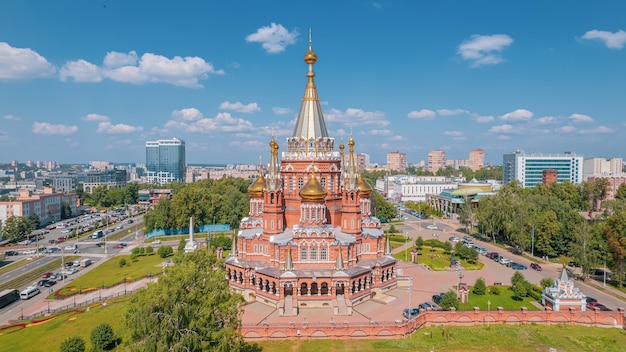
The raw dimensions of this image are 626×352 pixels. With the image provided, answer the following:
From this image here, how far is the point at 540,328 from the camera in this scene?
28438mm

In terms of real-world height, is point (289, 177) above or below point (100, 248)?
above

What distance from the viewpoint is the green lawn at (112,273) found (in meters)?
40.5

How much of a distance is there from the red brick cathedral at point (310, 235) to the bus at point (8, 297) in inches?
817

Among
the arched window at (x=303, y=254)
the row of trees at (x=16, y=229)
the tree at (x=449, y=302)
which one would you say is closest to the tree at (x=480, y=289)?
the tree at (x=449, y=302)

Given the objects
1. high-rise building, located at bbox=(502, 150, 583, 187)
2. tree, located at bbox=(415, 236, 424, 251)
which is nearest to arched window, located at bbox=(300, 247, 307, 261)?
tree, located at bbox=(415, 236, 424, 251)

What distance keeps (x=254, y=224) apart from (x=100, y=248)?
3464 centimetres

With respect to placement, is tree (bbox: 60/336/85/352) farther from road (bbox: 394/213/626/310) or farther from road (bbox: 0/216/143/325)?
road (bbox: 394/213/626/310)

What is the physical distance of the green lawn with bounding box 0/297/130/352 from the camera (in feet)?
A: 88.8

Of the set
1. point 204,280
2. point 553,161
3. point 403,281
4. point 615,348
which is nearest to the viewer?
point 204,280

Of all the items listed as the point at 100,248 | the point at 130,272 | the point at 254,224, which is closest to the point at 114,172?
the point at 100,248

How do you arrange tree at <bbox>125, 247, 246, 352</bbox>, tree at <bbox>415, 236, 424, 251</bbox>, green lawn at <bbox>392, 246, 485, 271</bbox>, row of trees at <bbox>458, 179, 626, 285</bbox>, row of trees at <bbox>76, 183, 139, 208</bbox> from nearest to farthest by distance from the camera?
tree at <bbox>125, 247, 246, 352</bbox> < row of trees at <bbox>458, 179, 626, 285</bbox> < green lawn at <bbox>392, 246, 485, 271</bbox> < tree at <bbox>415, 236, 424, 251</bbox> < row of trees at <bbox>76, 183, 139, 208</bbox>

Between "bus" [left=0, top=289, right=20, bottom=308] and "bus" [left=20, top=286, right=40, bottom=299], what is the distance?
47 centimetres

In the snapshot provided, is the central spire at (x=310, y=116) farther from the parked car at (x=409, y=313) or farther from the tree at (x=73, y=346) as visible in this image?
the tree at (x=73, y=346)

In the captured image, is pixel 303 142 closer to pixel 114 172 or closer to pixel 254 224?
pixel 254 224
